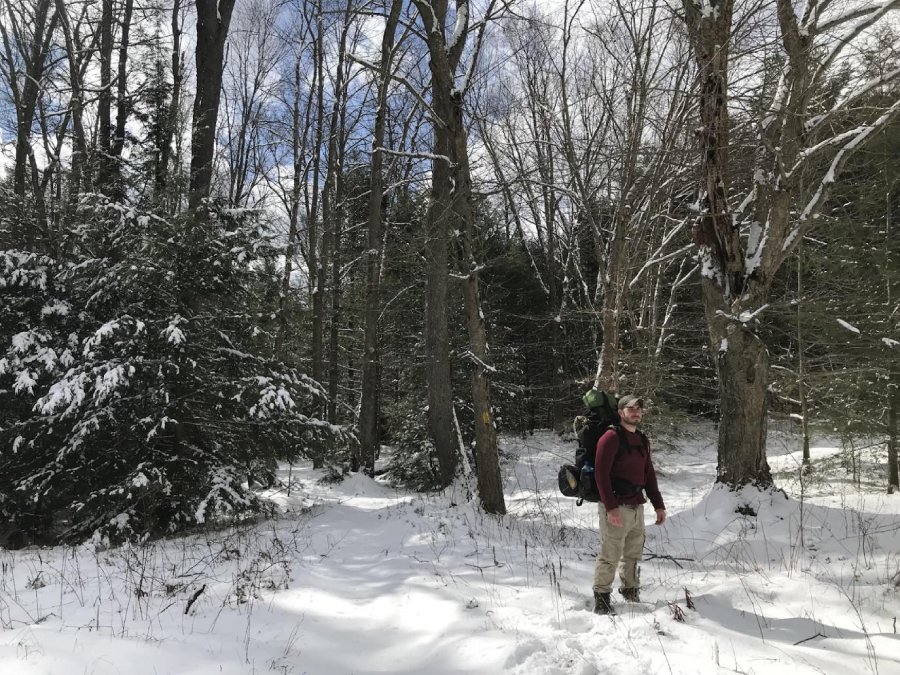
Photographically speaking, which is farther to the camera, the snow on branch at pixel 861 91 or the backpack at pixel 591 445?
the snow on branch at pixel 861 91

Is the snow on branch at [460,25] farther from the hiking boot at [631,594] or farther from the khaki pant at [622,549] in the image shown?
the hiking boot at [631,594]

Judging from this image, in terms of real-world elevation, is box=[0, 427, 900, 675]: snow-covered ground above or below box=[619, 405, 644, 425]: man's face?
below

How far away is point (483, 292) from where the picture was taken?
1634 cm

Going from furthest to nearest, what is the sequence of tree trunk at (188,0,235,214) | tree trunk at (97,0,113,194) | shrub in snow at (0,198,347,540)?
tree trunk at (97,0,113,194)
tree trunk at (188,0,235,214)
shrub in snow at (0,198,347,540)

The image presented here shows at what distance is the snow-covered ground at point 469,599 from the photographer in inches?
126

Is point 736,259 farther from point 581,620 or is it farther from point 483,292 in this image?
point 483,292

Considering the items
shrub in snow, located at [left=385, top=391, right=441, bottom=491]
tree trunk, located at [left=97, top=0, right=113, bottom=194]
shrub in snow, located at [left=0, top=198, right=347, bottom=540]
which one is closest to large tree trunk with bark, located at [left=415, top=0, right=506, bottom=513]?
shrub in snow, located at [left=0, top=198, right=347, bottom=540]

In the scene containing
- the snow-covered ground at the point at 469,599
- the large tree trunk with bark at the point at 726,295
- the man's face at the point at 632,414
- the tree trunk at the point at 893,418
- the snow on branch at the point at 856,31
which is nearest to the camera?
the snow-covered ground at the point at 469,599

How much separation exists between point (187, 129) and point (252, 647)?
8.86 m

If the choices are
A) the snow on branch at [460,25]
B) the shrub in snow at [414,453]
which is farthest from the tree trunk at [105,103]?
the shrub in snow at [414,453]

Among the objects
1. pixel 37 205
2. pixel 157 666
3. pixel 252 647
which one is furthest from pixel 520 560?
pixel 37 205

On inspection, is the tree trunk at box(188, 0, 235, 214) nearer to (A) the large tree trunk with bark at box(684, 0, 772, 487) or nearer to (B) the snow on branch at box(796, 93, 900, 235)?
(A) the large tree trunk with bark at box(684, 0, 772, 487)

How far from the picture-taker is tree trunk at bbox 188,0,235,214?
919cm

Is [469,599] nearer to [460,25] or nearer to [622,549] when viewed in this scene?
[622,549]
